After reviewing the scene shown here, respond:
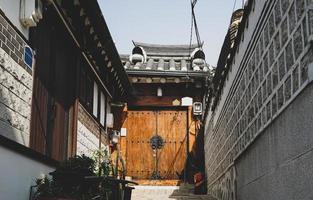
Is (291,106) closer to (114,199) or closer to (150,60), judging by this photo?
(114,199)

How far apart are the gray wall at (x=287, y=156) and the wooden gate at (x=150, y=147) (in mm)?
8533

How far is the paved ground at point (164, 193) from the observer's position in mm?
10344

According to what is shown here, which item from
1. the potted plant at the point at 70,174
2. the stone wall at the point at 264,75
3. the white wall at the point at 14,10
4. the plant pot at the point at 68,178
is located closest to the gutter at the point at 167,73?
the stone wall at the point at 264,75

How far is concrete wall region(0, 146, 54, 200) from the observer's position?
457cm

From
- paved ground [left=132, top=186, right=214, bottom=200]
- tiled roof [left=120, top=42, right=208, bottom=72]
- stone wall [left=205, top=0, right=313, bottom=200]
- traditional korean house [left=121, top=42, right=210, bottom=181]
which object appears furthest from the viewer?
tiled roof [left=120, top=42, right=208, bottom=72]

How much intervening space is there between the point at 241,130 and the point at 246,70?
3.08ft

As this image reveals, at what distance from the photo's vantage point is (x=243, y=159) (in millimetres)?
6070

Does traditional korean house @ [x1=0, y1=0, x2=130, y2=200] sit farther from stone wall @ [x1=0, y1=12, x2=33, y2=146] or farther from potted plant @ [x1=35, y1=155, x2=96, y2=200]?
potted plant @ [x1=35, y1=155, x2=96, y2=200]

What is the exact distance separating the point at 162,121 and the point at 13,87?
29.5 feet

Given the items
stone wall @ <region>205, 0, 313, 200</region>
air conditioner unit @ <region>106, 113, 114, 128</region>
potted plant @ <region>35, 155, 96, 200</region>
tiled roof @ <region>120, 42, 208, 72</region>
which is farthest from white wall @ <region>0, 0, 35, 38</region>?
tiled roof @ <region>120, 42, 208, 72</region>

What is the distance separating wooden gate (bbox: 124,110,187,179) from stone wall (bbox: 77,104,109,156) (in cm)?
259

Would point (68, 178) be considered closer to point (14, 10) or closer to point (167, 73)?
point (14, 10)

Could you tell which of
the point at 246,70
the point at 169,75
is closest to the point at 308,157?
the point at 246,70

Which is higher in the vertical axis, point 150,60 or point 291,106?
point 150,60
